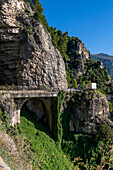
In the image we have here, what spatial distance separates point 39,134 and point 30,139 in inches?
84.7

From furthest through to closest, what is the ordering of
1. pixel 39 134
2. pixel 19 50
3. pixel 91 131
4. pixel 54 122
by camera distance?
1. pixel 19 50
2. pixel 91 131
3. pixel 54 122
4. pixel 39 134

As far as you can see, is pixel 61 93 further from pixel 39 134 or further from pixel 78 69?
pixel 78 69

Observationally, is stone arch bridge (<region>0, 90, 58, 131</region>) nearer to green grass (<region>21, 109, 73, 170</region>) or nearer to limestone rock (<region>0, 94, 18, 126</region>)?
limestone rock (<region>0, 94, 18, 126</region>)

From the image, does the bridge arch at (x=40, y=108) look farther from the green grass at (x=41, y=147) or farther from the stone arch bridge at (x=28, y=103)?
the green grass at (x=41, y=147)

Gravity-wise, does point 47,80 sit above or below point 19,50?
below

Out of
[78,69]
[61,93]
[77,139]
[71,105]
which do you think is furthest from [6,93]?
[78,69]

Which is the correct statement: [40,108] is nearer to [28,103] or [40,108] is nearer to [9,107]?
[28,103]

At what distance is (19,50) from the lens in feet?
73.2

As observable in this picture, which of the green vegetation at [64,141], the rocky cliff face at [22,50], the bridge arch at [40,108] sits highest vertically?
the rocky cliff face at [22,50]

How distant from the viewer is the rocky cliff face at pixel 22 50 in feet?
69.7

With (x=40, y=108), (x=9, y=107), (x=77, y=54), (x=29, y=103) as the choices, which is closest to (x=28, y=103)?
(x=29, y=103)

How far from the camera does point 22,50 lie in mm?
22125

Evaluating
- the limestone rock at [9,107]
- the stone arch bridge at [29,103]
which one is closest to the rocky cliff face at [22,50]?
the stone arch bridge at [29,103]

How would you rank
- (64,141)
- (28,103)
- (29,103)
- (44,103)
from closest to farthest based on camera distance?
(64,141), (28,103), (29,103), (44,103)
